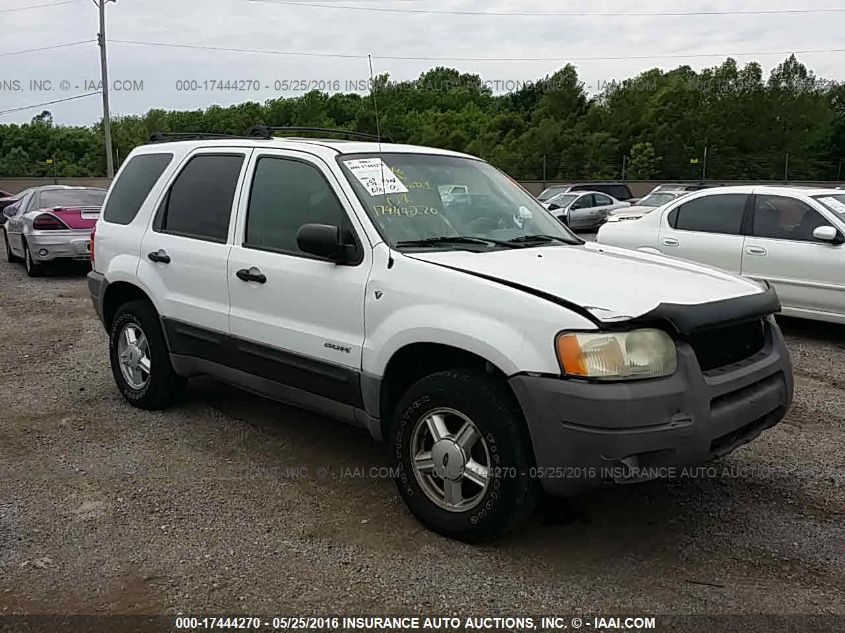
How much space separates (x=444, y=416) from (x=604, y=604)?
105 centimetres

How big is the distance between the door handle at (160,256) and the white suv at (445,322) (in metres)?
0.01

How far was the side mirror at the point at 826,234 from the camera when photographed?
7527 millimetres

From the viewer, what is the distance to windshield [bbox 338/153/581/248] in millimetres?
4070

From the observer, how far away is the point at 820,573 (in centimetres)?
339

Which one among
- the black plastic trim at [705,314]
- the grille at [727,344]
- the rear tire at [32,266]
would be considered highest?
the black plastic trim at [705,314]

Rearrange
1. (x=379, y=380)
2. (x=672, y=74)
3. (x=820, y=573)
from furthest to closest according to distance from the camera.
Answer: (x=672, y=74)
(x=379, y=380)
(x=820, y=573)

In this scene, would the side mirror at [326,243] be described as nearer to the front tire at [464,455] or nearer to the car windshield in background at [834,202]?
the front tire at [464,455]

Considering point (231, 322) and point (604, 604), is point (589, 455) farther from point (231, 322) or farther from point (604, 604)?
point (231, 322)

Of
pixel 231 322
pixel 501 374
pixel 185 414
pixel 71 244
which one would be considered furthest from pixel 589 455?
pixel 71 244

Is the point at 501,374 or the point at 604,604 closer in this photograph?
the point at 604,604

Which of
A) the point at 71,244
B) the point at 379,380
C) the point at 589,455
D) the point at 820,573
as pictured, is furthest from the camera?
the point at 71,244

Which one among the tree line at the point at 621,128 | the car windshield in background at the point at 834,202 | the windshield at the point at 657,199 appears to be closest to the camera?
the car windshield in background at the point at 834,202

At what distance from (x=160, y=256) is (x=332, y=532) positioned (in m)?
2.37

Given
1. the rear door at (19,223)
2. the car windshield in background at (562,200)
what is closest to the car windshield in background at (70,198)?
the rear door at (19,223)
